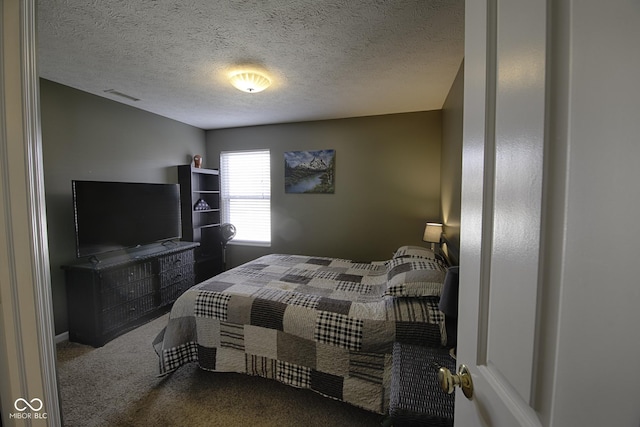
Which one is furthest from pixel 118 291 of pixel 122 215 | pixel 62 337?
pixel 122 215

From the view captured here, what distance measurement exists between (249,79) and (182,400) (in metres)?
2.56

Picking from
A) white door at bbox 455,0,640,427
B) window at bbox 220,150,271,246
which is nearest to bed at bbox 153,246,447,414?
white door at bbox 455,0,640,427

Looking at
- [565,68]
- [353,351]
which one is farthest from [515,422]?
[353,351]

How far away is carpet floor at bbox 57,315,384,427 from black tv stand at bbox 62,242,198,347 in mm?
338

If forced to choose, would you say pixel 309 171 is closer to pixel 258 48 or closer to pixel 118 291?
pixel 258 48

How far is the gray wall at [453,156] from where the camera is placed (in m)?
2.18

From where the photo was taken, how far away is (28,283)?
0.83 meters

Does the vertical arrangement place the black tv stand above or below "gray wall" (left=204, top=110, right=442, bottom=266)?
below

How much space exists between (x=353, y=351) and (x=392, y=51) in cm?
221

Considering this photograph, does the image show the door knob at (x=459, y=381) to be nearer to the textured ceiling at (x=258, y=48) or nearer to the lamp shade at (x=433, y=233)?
the textured ceiling at (x=258, y=48)

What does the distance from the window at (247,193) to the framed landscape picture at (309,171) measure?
401 millimetres

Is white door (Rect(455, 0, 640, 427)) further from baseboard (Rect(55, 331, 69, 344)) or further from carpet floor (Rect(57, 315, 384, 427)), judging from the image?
baseboard (Rect(55, 331, 69, 344))

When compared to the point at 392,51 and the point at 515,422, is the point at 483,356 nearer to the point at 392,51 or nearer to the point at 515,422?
the point at 515,422

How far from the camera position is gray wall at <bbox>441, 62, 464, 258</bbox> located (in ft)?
7.14
